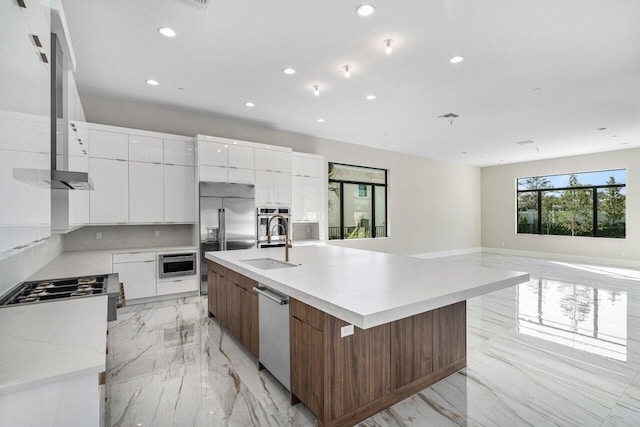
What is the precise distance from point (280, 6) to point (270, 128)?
356 cm

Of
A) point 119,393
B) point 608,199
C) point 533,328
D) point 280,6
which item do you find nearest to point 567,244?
point 608,199

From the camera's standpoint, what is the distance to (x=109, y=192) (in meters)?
4.25

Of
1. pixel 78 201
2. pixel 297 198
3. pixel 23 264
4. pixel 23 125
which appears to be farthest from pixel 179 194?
pixel 23 125

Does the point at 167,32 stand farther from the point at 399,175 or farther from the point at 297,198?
the point at 399,175

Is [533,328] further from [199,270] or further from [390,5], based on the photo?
[199,270]

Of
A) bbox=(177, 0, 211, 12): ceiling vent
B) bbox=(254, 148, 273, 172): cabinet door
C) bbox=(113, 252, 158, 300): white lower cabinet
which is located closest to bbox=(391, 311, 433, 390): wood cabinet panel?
bbox=(177, 0, 211, 12): ceiling vent

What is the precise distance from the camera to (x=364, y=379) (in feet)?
6.23

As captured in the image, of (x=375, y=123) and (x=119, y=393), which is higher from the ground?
(x=375, y=123)

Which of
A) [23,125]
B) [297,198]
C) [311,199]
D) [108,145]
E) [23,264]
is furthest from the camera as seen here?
[311,199]

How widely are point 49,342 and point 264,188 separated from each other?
4352mm

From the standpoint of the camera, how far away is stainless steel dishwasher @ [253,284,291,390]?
208 centimetres

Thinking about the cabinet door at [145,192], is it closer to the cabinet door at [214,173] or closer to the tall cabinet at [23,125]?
the cabinet door at [214,173]

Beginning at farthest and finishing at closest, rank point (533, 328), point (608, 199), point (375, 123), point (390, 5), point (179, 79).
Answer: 1. point (608, 199)
2. point (375, 123)
3. point (179, 79)
4. point (533, 328)
5. point (390, 5)

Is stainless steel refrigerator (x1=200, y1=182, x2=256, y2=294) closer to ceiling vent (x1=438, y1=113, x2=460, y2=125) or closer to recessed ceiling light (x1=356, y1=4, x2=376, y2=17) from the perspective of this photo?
recessed ceiling light (x1=356, y1=4, x2=376, y2=17)
